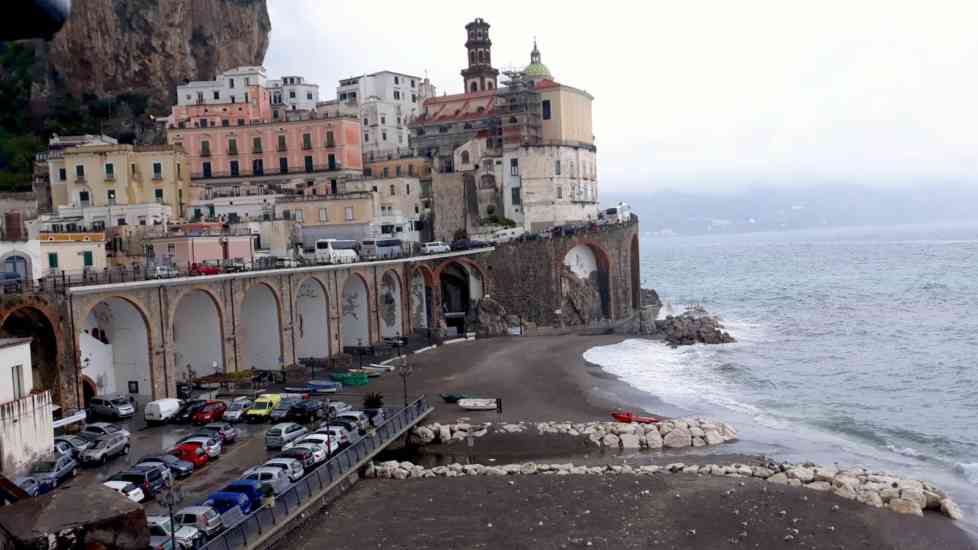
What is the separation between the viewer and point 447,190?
8562cm

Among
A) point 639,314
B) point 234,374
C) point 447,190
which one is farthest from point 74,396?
point 639,314

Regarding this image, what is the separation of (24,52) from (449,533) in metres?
89.1

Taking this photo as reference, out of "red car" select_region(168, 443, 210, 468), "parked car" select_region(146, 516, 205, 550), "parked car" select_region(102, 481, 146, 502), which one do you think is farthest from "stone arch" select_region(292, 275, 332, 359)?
"parked car" select_region(146, 516, 205, 550)

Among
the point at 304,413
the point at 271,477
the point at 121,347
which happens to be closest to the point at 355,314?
the point at 121,347

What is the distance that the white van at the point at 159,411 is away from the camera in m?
40.6

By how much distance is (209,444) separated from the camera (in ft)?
115

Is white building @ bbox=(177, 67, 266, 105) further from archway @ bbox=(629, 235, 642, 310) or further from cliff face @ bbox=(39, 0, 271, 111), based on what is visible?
archway @ bbox=(629, 235, 642, 310)

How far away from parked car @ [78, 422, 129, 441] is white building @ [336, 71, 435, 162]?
61436 mm

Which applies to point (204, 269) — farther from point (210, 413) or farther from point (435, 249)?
point (435, 249)

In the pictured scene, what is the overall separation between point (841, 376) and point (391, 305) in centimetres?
3189

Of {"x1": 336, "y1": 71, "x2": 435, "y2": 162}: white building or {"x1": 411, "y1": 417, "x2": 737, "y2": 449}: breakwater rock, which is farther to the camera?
{"x1": 336, "y1": 71, "x2": 435, "y2": 162}: white building

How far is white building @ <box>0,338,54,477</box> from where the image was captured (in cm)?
3064

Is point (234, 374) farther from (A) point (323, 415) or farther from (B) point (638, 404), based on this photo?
(B) point (638, 404)

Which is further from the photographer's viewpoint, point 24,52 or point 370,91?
point 370,91
